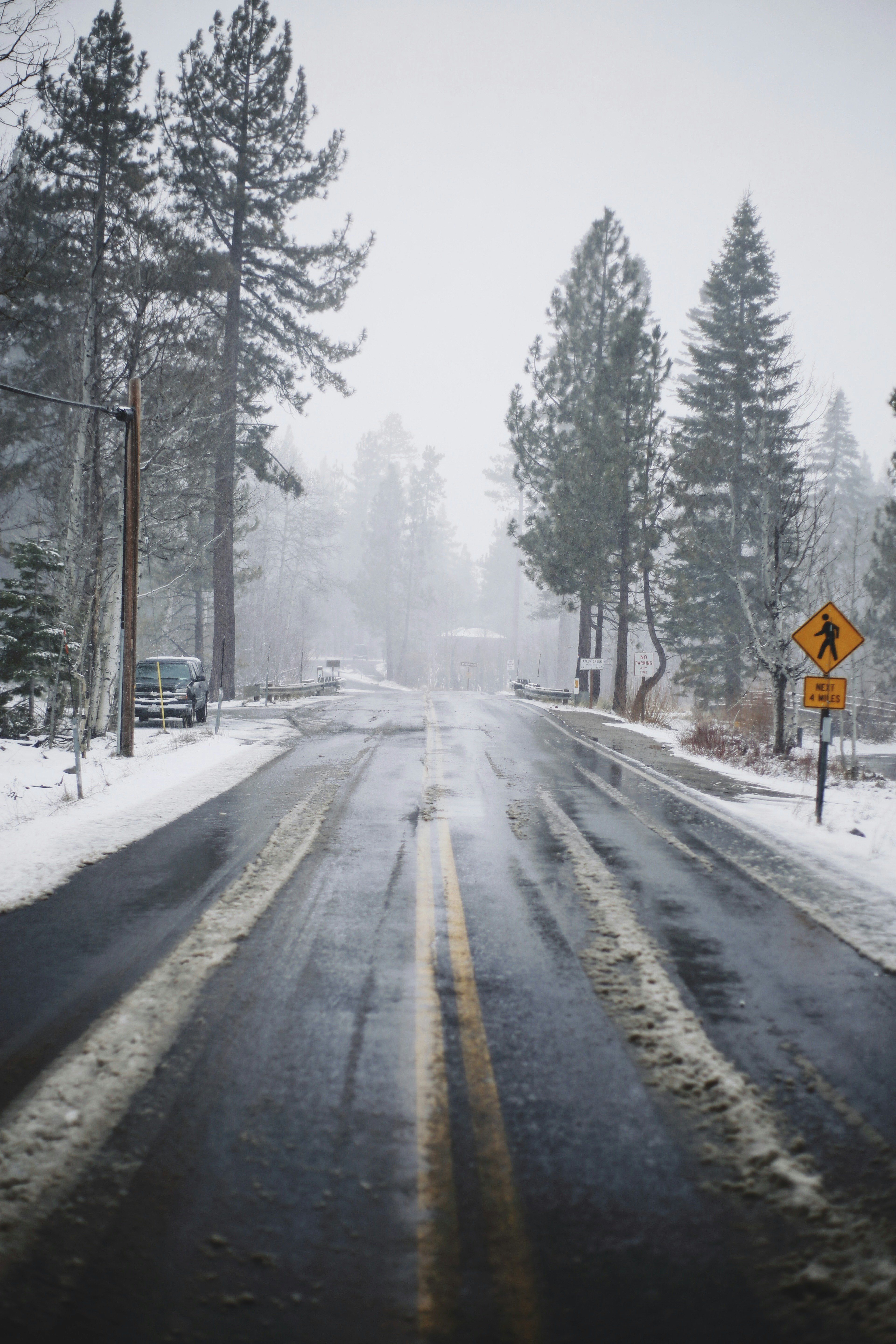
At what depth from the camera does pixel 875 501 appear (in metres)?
57.0

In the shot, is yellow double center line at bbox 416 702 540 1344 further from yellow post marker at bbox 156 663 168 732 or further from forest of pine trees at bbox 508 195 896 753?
forest of pine trees at bbox 508 195 896 753

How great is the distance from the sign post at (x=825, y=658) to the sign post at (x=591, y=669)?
1911 centimetres

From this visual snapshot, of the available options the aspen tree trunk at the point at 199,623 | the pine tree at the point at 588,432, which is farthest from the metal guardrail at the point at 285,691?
the pine tree at the point at 588,432

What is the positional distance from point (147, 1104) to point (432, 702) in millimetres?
26048

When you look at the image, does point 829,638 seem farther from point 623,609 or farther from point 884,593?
point 884,593

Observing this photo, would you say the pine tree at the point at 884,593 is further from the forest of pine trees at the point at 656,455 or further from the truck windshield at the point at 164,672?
the truck windshield at the point at 164,672

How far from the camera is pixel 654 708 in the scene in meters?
26.9

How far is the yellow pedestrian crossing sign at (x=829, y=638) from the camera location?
9031mm

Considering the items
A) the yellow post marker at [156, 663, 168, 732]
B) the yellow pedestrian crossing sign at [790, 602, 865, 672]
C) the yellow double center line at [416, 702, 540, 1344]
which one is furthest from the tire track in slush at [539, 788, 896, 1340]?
the yellow post marker at [156, 663, 168, 732]

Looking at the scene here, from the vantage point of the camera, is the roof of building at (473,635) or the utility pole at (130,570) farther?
the roof of building at (473,635)

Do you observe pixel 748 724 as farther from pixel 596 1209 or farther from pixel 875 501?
pixel 875 501

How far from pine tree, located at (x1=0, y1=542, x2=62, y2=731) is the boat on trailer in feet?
66.1

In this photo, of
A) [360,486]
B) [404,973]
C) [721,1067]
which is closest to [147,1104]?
[404,973]

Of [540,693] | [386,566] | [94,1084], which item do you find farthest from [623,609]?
[386,566]
